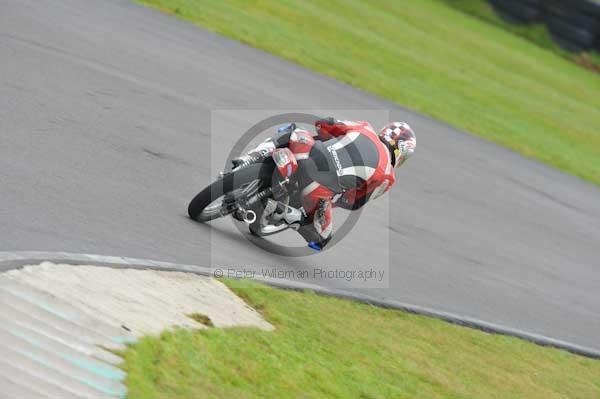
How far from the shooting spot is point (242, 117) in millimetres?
13617

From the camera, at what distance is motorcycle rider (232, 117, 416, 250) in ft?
28.6

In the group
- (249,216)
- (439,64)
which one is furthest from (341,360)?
(439,64)

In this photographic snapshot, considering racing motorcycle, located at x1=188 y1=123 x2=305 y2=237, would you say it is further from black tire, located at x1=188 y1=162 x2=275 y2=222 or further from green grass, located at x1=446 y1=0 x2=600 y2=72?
green grass, located at x1=446 y1=0 x2=600 y2=72

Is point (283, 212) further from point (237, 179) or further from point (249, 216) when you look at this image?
point (237, 179)

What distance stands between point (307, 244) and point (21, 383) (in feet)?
15.9

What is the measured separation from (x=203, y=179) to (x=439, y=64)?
1562 centimetres

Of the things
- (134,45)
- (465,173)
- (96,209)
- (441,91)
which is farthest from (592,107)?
(96,209)

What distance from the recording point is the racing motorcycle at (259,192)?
8.63m

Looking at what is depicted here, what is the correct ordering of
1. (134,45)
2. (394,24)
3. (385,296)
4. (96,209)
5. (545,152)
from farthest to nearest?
1. (394,24)
2. (545,152)
3. (134,45)
4. (385,296)
5. (96,209)

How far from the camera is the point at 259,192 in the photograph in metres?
8.70

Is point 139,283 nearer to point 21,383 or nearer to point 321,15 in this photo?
point 21,383

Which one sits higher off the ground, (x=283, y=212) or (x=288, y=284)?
(x=283, y=212)

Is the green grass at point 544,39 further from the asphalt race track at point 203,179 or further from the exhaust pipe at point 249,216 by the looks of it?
the exhaust pipe at point 249,216

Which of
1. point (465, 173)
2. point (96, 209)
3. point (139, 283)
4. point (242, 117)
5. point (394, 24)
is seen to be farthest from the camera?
point (394, 24)
